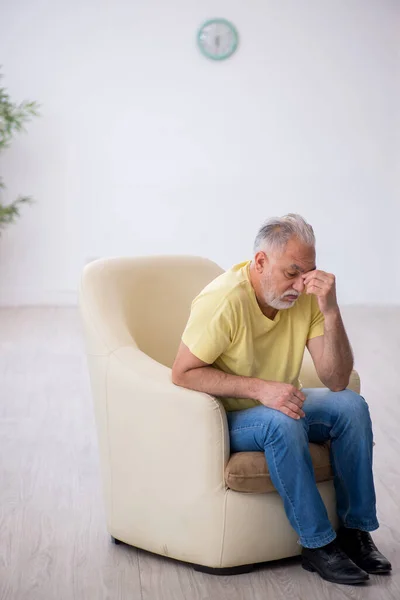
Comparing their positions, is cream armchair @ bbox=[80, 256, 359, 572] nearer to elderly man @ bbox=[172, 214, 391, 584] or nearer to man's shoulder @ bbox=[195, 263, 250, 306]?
elderly man @ bbox=[172, 214, 391, 584]

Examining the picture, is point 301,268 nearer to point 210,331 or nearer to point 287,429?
point 210,331

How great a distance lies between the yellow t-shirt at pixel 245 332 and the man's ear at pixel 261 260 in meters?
0.06

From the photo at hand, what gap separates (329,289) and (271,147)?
428cm

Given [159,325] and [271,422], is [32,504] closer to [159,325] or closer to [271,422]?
[159,325]

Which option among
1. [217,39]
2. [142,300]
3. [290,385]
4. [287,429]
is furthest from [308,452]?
[217,39]

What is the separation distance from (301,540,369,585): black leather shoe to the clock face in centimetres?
470

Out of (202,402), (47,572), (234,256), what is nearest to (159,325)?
(202,402)

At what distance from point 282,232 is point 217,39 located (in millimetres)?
4309

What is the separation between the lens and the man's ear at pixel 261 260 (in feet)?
7.75

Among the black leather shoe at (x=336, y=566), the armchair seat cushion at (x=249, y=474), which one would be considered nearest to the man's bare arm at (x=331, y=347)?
the armchair seat cushion at (x=249, y=474)

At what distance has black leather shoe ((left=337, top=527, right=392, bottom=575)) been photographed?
2.35 meters

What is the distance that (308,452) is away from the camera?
2240mm

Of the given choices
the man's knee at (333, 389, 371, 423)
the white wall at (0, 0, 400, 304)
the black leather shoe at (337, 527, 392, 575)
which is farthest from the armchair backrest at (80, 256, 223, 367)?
the white wall at (0, 0, 400, 304)

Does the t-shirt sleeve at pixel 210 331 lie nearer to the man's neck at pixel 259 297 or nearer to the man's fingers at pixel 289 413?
the man's neck at pixel 259 297
